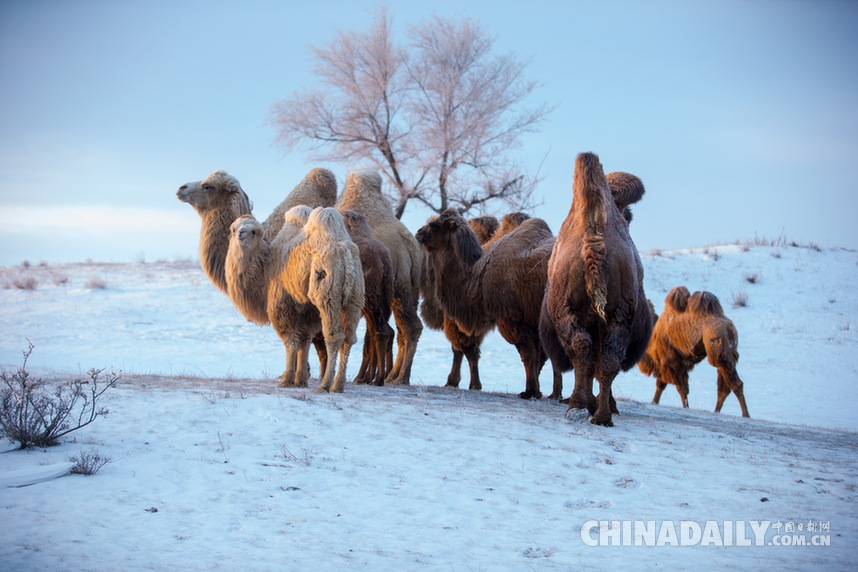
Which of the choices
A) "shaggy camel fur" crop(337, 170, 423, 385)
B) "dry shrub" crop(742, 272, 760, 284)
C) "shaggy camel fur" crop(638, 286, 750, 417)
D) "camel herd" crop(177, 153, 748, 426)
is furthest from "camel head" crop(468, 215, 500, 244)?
"dry shrub" crop(742, 272, 760, 284)

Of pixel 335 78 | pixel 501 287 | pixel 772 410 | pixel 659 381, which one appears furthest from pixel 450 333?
pixel 335 78

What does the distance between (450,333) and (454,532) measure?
249 inches

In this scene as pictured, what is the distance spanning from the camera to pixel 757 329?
19.4m

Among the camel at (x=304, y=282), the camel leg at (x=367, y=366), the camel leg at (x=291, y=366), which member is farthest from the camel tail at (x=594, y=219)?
the camel leg at (x=367, y=366)

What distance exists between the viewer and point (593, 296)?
19.5 feet

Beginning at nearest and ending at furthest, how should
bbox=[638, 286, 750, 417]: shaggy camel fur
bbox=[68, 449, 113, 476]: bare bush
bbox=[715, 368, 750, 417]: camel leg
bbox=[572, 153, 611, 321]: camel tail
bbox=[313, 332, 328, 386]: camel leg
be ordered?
bbox=[68, 449, 113, 476]: bare bush < bbox=[572, 153, 611, 321]: camel tail < bbox=[313, 332, 328, 386]: camel leg < bbox=[715, 368, 750, 417]: camel leg < bbox=[638, 286, 750, 417]: shaggy camel fur

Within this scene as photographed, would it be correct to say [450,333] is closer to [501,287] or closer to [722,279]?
[501,287]

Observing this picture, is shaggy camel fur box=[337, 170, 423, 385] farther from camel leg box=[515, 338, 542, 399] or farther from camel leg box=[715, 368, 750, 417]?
camel leg box=[715, 368, 750, 417]

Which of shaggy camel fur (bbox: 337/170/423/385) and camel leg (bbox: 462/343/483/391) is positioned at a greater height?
shaggy camel fur (bbox: 337/170/423/385)

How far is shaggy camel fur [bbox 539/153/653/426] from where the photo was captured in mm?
6008

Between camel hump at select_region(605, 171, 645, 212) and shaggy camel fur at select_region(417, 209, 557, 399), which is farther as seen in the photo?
shaggy camel fur at select_region(417, 209, 557, 399)

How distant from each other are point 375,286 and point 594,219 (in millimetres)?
2944

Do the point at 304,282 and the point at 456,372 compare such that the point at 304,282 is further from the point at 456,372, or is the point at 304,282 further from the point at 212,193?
the point at 456,372

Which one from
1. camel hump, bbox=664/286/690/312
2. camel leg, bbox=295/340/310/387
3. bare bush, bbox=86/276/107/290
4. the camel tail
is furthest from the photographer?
bare bush, bbox=86/276/107/290
